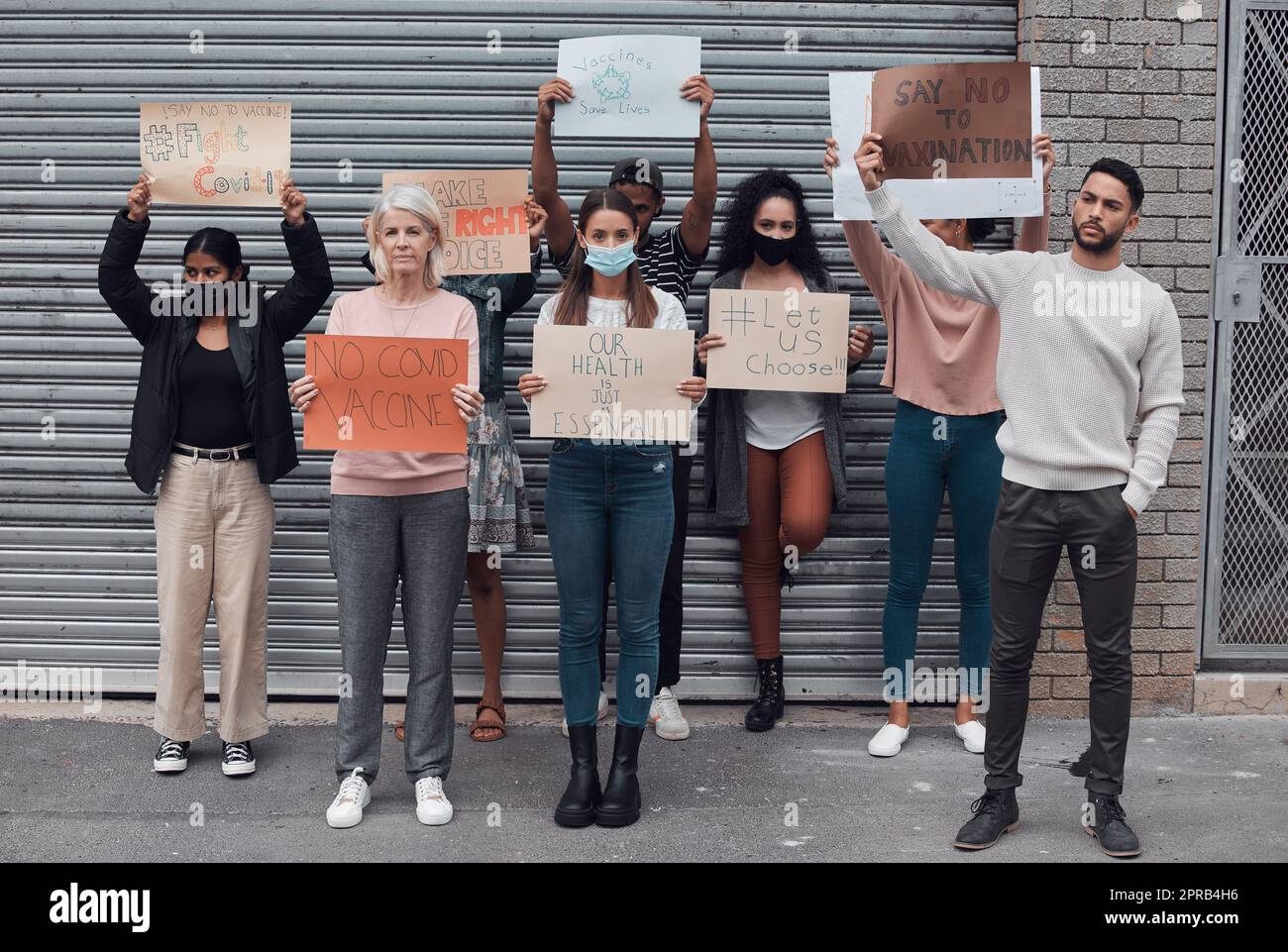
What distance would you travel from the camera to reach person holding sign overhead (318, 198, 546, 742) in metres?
5.20

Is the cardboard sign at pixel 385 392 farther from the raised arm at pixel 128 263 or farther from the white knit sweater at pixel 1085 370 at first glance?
the white knit sweater at pixel 1085 370

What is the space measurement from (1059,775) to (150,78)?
16.8 ft

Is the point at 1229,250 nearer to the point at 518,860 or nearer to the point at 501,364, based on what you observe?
the point at 501,364

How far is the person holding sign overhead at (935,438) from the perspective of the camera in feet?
16.5

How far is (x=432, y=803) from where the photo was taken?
4.48 metres

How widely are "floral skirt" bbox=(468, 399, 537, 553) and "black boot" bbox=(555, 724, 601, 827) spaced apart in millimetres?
1074

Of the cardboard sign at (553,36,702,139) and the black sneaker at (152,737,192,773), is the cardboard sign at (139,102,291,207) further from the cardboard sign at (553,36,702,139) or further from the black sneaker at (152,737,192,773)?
the black sneaker at (152,737,192,773)

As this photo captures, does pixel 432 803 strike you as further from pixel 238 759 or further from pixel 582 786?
pixel 238 759

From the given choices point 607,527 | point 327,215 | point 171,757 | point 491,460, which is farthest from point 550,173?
point 171,757

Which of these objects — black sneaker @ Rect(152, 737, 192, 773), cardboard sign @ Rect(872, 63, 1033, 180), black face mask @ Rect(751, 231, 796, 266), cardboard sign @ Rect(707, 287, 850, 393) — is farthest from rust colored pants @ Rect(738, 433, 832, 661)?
black sneaker @ Rect(152, 737, 192, 773)

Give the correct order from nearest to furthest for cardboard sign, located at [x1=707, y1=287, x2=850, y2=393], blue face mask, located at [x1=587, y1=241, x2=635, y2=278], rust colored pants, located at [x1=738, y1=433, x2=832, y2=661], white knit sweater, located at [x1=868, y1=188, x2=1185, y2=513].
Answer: white knit sweater, located at [x1=868, y1=188, x2=1185, y2=513]
blue face mask, located at [x1=587, y1=241, x2=635, y2=278]
cardboard sign, located at [x1=707, y1=287, x2=850, y2=393]
rust colored pants, located at [x1=738, y1=433, x2=832, y2=661]

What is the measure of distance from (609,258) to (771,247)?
108 cm

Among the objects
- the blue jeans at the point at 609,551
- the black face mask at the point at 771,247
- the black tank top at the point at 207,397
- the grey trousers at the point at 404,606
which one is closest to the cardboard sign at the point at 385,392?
the grey trousers at the point at 404,606

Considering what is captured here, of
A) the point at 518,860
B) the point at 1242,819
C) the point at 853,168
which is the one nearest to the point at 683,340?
the point at 853,168
